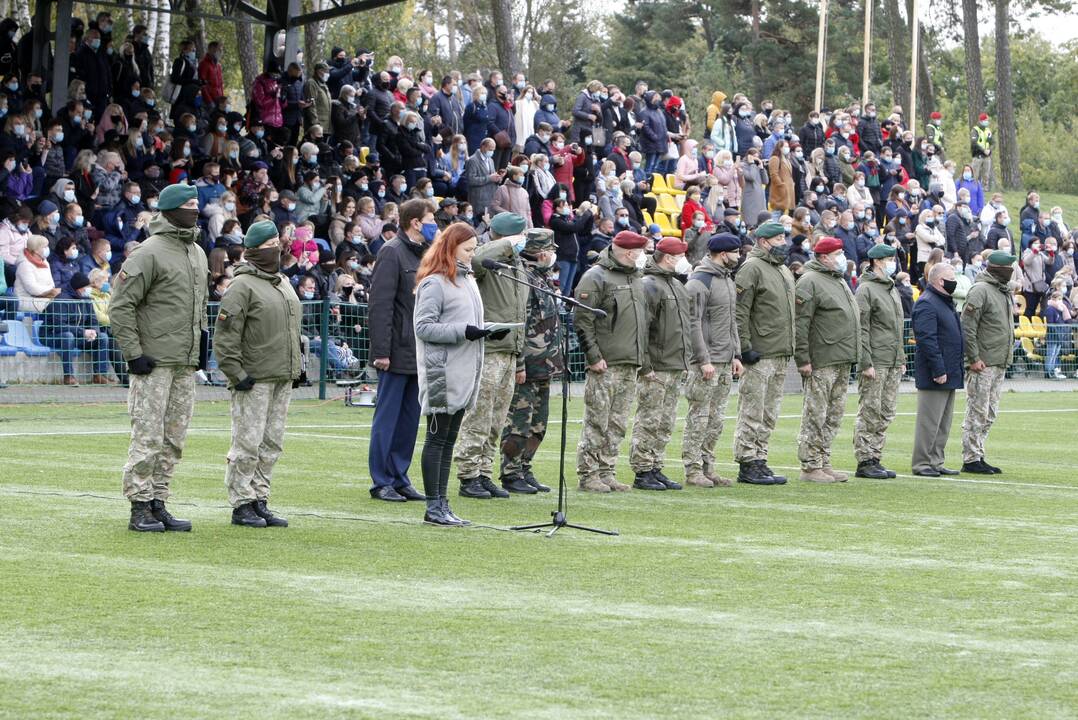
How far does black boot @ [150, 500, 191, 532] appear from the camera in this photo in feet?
32.7

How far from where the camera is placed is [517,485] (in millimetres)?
12703

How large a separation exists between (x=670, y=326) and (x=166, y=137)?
12.6m

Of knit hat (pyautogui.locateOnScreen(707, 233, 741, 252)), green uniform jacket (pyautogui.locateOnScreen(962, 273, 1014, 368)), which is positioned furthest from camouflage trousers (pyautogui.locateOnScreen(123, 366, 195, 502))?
green uniform jacket (pyautogui.locateOnScreen(962, 273, 1014, 368))

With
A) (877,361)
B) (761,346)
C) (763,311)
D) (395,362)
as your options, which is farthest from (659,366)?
(877,361)

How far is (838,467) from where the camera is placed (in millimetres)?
15711

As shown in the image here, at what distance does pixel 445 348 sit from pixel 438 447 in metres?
0.60

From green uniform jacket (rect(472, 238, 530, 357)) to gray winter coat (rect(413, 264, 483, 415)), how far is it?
1664 millimetres

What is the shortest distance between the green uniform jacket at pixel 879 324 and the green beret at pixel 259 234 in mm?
6345

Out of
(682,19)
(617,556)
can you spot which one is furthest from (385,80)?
(682,19)

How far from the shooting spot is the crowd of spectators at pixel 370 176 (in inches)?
859

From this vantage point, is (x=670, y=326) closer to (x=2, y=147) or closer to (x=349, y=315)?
(x=349, y=315)

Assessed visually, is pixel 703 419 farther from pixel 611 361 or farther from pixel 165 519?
pixel 165 519

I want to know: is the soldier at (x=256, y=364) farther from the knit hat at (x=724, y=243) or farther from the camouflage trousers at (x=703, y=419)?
the knit hat at (x=724, y=243)

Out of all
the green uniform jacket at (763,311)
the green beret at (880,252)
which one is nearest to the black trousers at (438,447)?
the green uniform jacket at (763,311)
